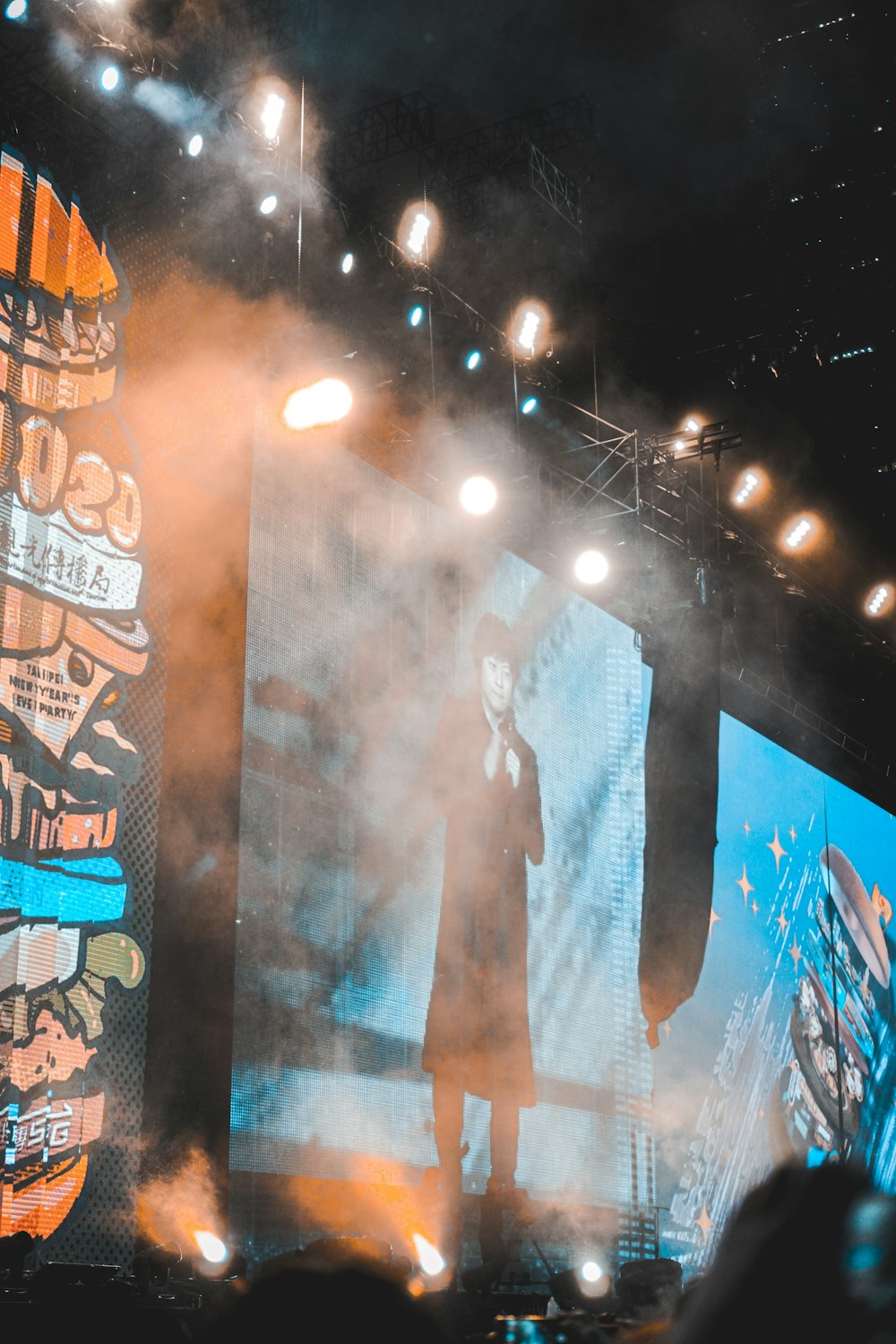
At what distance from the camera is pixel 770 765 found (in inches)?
381

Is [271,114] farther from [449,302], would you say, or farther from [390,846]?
[390,846]

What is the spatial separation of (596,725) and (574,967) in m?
1.33

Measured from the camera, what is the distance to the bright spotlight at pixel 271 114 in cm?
621

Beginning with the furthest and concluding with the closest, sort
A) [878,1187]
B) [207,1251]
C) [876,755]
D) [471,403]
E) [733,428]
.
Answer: [876,755] → [733,428] → [471,403] → [207,1251] → [878,1187]

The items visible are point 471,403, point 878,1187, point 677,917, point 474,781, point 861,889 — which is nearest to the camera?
point 878,1187

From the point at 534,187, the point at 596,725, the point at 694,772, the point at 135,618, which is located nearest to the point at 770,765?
the point at 694,772

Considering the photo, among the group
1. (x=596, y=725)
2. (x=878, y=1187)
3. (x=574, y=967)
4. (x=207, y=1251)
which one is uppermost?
(x=596, y=725)

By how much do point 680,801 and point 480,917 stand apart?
6.38 feet

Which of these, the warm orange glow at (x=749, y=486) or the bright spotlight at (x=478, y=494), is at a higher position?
the warm orange glow at (x=749, y=486)

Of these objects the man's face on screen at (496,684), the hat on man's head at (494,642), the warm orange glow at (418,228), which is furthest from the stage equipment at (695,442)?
the warm orange glow at (418,228)

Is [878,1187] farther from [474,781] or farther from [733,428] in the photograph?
[733,428]

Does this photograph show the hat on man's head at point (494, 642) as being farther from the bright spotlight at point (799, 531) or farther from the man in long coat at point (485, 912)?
the bright spotlight at point (799, 531)

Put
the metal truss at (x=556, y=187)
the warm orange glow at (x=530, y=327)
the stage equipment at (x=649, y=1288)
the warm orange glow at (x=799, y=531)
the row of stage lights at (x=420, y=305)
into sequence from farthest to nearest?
the warm orange glow at (x=799, y=531), the warm orange glow at (x=530, y=327), the metal truss at (x=556, y=187), the row of stage lights at (x=420, y=305), the stage equipment at (x=649, y=1288)

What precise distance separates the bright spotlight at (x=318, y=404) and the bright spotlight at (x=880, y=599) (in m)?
5.69
